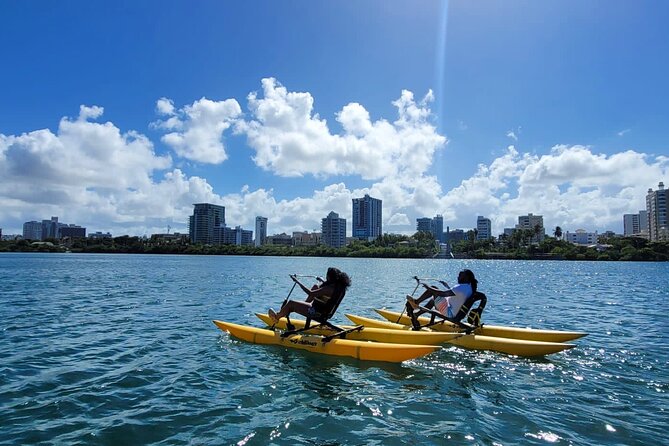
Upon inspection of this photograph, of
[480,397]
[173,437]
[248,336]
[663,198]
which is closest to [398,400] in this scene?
[480,397]

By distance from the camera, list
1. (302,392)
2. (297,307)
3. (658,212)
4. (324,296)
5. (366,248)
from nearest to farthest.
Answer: (302,392) < (324,296) < (297,307) < (366,248) < (658,212)

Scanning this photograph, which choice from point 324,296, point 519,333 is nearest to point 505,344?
point 519,333

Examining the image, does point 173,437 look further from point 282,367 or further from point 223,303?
point 223,303

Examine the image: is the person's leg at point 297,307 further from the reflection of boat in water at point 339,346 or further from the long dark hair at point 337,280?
the long dark hair at point 337,280

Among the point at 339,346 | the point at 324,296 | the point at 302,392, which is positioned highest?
the point at 324,296

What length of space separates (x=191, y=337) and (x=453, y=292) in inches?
347

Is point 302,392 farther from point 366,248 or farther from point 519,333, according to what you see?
point 366,248

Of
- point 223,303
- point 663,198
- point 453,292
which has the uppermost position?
point 663,198

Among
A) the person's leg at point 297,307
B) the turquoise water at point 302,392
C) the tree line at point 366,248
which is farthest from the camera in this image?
the tree line at point 366,248

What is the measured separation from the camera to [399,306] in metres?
23.8

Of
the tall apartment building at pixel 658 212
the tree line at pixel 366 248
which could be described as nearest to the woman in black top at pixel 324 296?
the tree line at pixel 366 248

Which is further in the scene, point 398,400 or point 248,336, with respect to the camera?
point 248,336

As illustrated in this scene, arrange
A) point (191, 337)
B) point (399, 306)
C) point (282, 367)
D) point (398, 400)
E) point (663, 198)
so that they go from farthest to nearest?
point (663, 198), point (399, 306), point (191, 337), point (282, 367), point (398, 400)

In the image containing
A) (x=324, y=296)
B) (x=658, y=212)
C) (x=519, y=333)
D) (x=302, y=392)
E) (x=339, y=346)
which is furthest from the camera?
(x=658, y=212)
